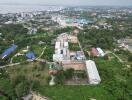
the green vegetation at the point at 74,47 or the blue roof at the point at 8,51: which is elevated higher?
the blue roof at the point at 8,51

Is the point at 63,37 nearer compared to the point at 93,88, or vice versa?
the point at 93,88

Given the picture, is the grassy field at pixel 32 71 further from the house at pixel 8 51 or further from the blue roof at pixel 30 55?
the house at pixel 8 51

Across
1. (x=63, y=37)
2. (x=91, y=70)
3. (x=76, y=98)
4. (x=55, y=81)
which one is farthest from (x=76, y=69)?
(x=63, y=37)

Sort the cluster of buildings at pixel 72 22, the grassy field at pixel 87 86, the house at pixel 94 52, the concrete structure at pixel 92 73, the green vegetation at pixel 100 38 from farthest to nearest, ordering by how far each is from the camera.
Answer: the cluster of buildings at pixel 72 22, the green vegetation at pixel 100 38, the house at pixel 94 52, the concrete structure at pixel 92 73, the grassy field at pixel 87 86

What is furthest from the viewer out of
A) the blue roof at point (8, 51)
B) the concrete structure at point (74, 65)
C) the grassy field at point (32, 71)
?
the blue roof at point (8, 51)

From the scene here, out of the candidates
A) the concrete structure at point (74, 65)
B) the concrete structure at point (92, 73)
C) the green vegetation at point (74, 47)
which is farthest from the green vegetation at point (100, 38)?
the concrete structure at point (92, 73)

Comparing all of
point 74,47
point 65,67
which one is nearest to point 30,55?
point 65,67

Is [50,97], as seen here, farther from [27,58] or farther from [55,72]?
[27,58]

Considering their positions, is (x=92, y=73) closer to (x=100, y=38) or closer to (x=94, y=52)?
(x=94, y=52)
